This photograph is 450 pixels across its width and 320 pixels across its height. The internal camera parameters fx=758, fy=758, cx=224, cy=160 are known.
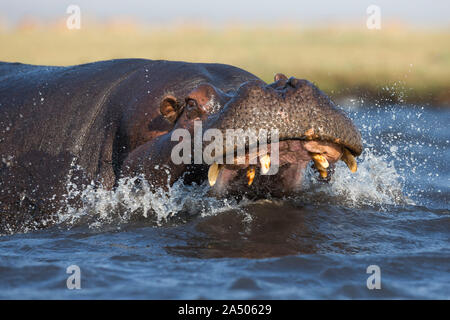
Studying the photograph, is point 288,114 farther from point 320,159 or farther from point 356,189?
point 356,189

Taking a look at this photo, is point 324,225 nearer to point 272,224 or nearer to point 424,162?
point 272,224

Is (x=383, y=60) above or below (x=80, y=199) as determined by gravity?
above

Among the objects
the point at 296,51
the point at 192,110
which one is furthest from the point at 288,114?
the point at 296,51

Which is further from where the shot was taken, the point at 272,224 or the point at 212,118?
the point at 272,224

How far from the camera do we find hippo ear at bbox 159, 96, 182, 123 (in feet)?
→ 18.0

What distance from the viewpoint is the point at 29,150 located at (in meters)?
6.00

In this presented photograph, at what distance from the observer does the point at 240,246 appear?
4.92 metres

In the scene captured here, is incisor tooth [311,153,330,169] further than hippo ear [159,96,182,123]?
No

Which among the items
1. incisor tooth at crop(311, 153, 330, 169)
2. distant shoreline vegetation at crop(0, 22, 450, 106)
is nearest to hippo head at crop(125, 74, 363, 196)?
incisor tooth at crop(311, 153, 330, 169)

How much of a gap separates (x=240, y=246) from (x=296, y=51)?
15679mm

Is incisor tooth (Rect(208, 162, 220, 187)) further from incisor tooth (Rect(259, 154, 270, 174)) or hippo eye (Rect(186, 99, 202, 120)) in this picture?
hippo eye (Rect(186, 99, 202, 120))

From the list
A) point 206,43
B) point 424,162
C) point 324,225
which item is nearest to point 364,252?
point 324,225

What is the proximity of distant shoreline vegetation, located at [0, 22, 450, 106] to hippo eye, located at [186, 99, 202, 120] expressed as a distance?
9.99 metres

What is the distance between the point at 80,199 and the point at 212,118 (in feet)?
4.47
